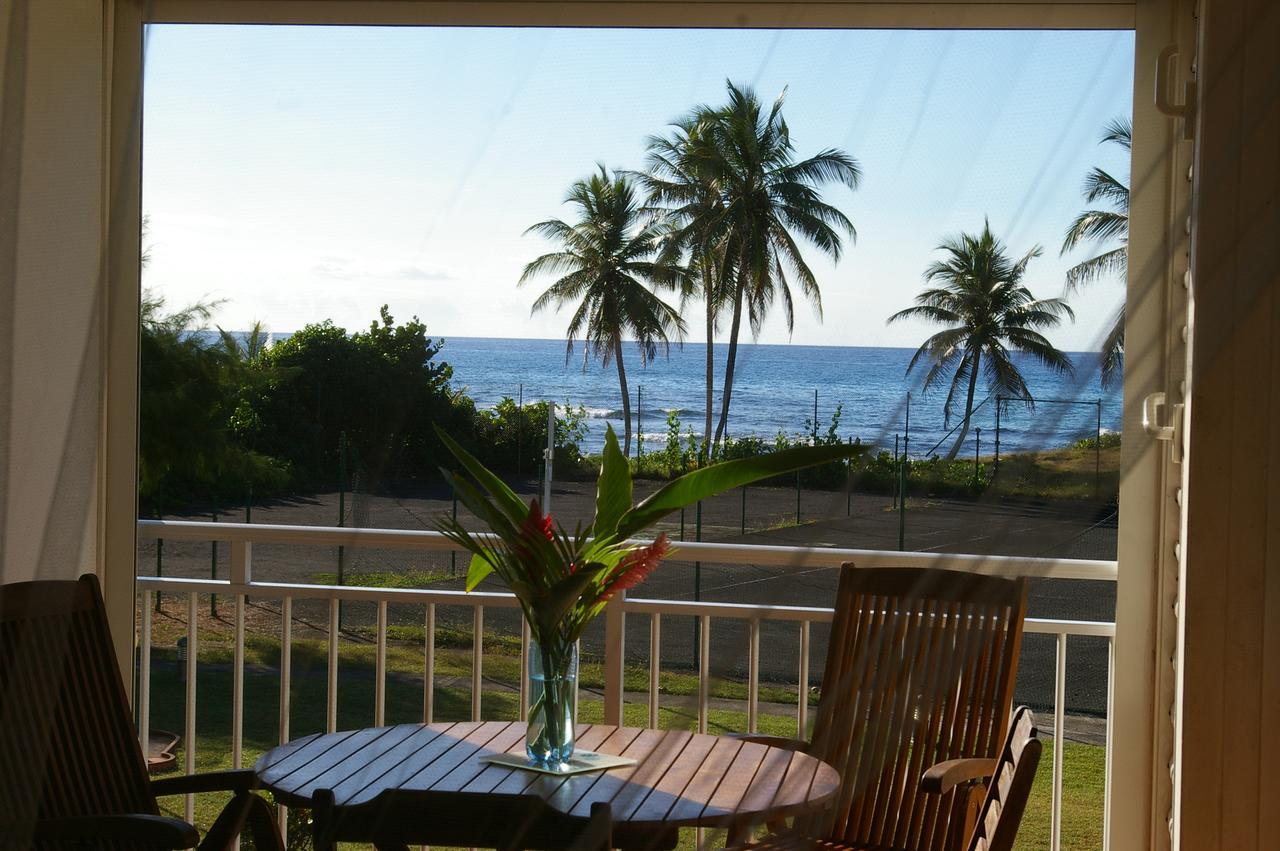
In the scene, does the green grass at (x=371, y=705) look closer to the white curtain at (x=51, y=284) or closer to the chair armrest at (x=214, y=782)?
the white curtain at (x=51, y=284)

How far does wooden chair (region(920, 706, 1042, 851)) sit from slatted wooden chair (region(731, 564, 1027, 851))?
0.64ft

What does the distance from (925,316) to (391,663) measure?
9.63 meters

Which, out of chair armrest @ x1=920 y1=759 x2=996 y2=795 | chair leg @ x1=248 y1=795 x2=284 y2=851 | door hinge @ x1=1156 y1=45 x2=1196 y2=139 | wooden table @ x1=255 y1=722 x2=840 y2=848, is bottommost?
chair leg @ x1=248 y1=795 x2=284 y2=851

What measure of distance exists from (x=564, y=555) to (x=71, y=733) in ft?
3.46

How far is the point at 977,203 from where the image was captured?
16891 mm

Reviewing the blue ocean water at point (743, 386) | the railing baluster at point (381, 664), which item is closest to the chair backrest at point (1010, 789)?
the railing baluster at point (381, 664)

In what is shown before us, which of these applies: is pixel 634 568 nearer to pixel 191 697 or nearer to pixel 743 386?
pixel 191 697

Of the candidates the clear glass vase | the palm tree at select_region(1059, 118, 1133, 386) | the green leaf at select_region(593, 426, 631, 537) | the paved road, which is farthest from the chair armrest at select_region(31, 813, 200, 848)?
the paved road

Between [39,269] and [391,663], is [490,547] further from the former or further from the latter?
[391,663]

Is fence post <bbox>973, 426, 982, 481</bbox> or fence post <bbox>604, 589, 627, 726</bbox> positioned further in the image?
fence post <bbox>973, 426, 982, 481</bbox>

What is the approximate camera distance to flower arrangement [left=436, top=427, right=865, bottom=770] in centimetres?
201

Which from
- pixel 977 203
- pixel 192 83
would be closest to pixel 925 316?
pixel 977 203

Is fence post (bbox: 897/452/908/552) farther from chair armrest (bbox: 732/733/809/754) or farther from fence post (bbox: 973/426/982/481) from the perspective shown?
chair armrest (bbox: 732/733/809/754)

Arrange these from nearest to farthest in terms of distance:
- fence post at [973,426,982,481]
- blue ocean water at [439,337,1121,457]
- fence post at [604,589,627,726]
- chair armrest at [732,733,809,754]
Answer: chair armrest at [732,733,809,754] < fence post at [604,589,627,726] < fence post at [973,426,982,481] < blue ocean water at [439,337,1121,457]
